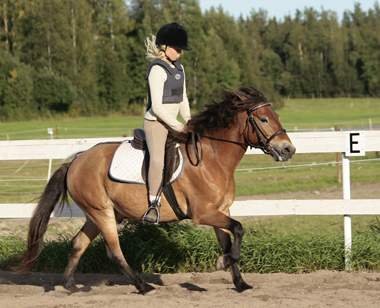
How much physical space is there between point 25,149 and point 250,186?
26.0ft

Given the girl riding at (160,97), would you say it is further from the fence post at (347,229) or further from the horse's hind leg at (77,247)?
the fence post at (347,229)

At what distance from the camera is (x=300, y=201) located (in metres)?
5.43

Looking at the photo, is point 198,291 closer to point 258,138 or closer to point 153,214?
point 153,214

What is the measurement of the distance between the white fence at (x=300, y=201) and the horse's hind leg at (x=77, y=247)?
1.81 feet

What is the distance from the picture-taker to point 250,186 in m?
12.8

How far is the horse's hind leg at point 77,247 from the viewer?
4973mm

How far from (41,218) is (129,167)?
131 centimetres

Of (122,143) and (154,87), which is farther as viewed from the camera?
(122,143)

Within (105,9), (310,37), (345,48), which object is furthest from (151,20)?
(345,48)

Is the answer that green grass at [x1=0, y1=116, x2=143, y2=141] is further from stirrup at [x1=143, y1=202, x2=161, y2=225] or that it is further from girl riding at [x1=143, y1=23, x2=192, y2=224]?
stirrup at [x1=143, y1=202, x2=161, y2=225]

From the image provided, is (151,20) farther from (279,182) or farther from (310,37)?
A: (279,182)

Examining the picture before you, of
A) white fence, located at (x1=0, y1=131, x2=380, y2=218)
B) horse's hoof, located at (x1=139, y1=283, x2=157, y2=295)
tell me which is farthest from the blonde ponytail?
horse's hoof, located at (x1=139, y1=283, x2=157, y2=295)

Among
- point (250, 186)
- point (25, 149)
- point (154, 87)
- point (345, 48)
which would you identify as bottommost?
point (250, 186)

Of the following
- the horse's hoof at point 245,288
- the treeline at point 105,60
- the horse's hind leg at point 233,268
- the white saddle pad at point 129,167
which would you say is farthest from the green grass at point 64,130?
the horse's hoof at point 245,288
